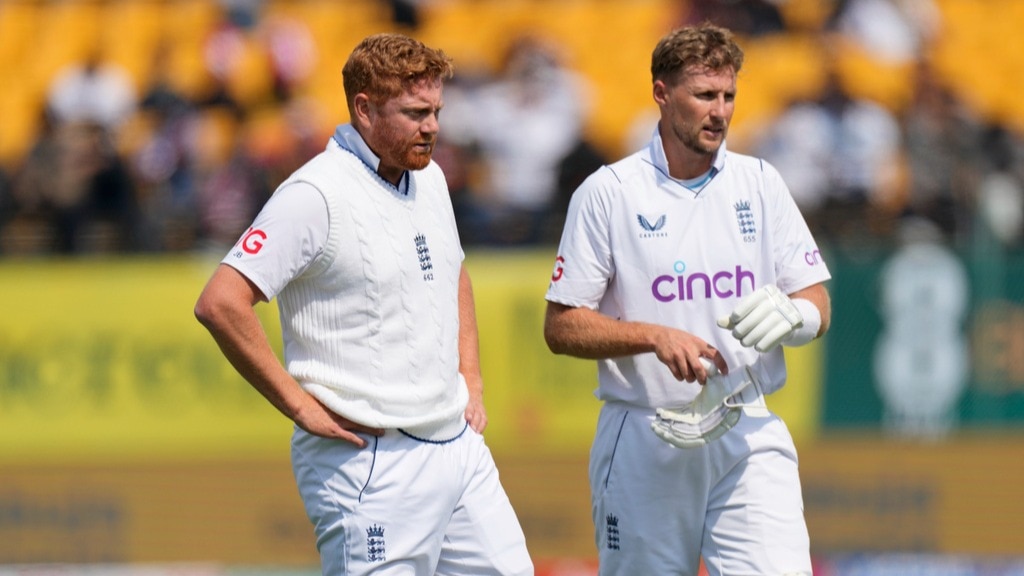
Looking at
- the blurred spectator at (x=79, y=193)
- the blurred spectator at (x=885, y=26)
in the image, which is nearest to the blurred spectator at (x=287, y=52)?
the blurred spectator at (x=79, y=193)

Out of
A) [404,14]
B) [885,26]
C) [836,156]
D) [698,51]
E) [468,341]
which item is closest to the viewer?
[698,51]

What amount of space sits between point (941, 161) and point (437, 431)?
24.2 ft

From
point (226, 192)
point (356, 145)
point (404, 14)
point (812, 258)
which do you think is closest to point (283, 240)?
point (356, 145)

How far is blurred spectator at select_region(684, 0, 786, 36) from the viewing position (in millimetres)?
13484

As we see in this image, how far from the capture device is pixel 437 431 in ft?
15.9

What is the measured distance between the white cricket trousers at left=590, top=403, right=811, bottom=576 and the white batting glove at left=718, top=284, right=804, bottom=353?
19.4 inches

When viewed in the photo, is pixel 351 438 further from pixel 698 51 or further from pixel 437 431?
pixel 698 51

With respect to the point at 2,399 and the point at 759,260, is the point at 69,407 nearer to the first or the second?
the point at 2,399

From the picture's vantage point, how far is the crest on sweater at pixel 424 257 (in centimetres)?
479

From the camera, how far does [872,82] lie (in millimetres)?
13367

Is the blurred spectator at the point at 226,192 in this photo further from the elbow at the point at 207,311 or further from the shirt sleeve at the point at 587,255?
the elbow at the point at 207,311

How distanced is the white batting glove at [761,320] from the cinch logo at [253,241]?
4.53 ft

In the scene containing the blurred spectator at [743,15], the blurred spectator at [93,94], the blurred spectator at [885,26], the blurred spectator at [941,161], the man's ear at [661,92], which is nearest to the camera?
the man's ear at [661,92]

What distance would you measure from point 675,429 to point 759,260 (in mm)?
657
